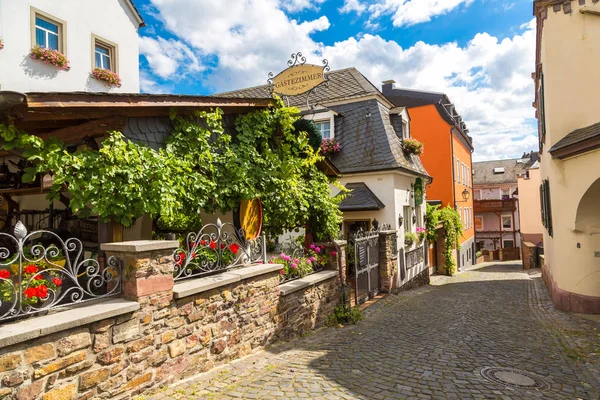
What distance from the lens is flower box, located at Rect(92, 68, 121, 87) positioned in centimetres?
1331

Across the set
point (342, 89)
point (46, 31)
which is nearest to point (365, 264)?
point (342, 89)

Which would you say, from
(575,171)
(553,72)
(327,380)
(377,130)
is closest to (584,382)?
(327,380)

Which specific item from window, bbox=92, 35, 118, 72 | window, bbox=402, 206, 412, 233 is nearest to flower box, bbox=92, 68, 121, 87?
window, bbox=92, 35, 118, 72

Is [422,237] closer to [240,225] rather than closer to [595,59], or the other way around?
[595,59]

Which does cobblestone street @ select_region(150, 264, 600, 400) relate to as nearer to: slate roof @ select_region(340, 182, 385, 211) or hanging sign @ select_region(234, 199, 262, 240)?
hanging sign @ select_region(234, 199, 262, 240)

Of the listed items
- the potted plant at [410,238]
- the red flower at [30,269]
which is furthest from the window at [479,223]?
the red flower at [30,269]

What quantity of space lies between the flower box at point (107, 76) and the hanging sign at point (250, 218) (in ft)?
32.2

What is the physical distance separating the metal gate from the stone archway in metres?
4.77

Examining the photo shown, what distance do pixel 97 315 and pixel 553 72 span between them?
10604 millimetres

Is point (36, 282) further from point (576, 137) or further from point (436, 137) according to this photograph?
point (436, 137)

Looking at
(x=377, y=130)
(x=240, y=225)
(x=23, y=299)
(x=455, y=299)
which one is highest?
(x=377, y=130)

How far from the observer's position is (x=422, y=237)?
52.9 feet

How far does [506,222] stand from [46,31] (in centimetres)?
4157

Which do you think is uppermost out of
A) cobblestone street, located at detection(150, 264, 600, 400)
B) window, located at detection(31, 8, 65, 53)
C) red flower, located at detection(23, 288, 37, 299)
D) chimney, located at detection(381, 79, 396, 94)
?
chimney, located at detection(381, 79, 396, 94)
